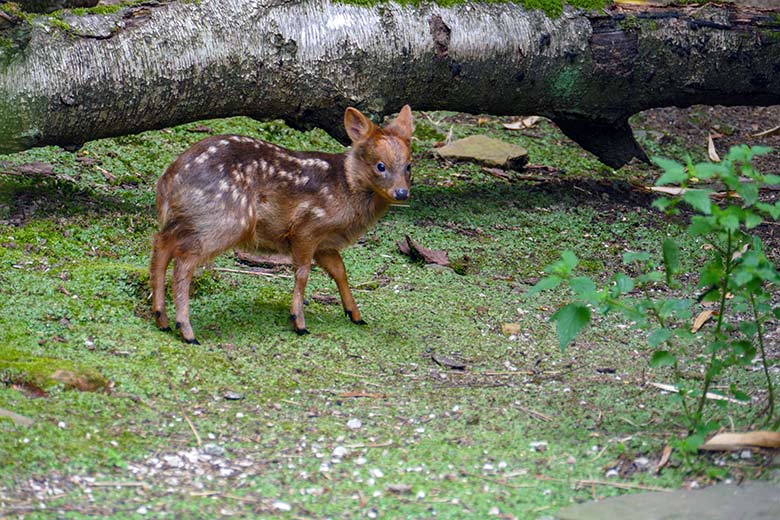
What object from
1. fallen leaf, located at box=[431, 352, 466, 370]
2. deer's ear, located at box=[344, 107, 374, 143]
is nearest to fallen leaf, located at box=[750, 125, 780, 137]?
deer's ear, located at box=[344, 107, 374, 143]

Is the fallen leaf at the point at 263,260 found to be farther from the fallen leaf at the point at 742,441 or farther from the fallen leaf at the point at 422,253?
the fallen leaf at the point at 742,441

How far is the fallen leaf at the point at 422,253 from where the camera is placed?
7.21m

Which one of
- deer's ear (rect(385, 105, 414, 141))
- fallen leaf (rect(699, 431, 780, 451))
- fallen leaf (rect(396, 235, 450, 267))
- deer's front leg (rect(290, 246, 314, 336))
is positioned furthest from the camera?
fallen leaf (rect(396, 235, 450, 267))

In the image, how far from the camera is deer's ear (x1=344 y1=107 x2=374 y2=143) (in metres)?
6.37

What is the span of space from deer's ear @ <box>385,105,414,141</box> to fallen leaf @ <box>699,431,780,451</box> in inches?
119

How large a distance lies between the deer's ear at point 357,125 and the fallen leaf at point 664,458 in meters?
2.95

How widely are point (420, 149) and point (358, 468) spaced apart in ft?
18.4

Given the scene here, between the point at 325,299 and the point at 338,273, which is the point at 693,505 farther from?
the point at 325,299

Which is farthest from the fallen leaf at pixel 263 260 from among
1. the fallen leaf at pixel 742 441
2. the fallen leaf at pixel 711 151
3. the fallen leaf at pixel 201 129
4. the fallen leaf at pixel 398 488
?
the fallen leaf at pixel 711 151

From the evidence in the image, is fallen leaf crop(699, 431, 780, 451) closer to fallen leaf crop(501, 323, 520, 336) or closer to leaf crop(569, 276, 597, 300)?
leaf crop(569, 276, 597, 300)

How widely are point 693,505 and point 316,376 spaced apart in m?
2.19

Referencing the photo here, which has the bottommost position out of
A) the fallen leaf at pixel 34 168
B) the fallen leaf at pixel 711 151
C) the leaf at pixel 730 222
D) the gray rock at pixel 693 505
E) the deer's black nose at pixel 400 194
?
the fallen leaf at pixel 711 151

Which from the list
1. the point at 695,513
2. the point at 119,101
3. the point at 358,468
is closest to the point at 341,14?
the point at 119,101

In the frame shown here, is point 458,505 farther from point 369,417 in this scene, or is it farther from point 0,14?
point 0,14
